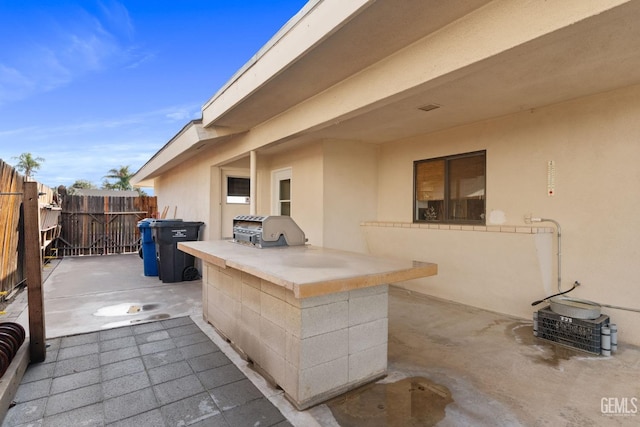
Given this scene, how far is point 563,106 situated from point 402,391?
3776mm

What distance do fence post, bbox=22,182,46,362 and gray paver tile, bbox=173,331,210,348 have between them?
1173 mm

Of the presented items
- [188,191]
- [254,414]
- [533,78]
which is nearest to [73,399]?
[254,414]

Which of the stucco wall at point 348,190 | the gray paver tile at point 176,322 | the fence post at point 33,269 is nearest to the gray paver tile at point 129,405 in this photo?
the fence post at point 33,269

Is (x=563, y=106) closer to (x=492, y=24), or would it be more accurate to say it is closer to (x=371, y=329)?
(x=492, y=24)

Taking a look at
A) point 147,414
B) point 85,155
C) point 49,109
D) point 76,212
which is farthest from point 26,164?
point 147,414

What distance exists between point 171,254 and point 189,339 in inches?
135

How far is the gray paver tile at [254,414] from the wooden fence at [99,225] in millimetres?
11447

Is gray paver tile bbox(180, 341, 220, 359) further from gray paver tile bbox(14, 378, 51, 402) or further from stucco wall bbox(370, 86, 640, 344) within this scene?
stucco wall bbox(370, 86, 640, 344)

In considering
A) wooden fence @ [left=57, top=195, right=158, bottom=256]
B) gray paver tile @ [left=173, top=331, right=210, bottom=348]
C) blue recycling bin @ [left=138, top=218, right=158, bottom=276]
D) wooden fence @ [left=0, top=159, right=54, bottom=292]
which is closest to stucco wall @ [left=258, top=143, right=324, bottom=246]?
gray paver tile @ [left=173, top=331, right=210, bottom=348]

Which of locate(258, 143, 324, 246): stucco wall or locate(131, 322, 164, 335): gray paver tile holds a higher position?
locate(258, 143, 324, 246): stucco wall

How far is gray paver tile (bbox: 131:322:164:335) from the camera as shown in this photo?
375 centimetres

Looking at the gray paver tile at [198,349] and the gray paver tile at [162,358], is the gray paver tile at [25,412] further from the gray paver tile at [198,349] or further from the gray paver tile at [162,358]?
the gray paver tile at [198,349]

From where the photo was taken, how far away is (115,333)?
12.1 ft

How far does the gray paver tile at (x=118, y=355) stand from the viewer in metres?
3.03
